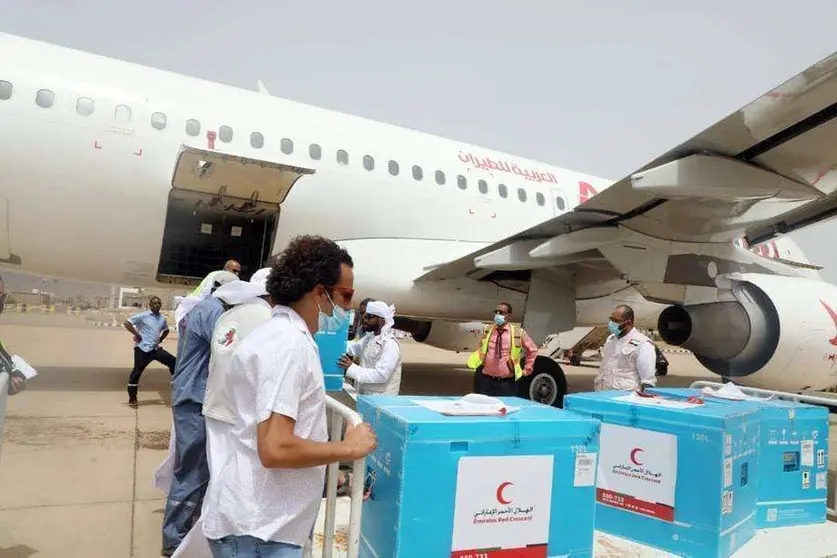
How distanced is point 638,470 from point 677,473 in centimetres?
22

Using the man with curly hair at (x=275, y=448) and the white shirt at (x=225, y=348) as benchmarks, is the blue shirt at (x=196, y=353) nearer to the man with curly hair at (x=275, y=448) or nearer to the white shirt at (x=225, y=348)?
the white shirt at (x=225, y=348)

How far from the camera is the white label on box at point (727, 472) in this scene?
3.11 m

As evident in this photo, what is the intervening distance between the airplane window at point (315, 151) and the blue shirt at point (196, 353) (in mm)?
4825

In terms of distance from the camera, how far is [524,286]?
8.43 meters

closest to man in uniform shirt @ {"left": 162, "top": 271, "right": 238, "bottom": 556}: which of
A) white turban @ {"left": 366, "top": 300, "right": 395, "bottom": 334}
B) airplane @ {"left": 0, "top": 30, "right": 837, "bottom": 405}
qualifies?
white turban @ {"left": 366, "top": 300, "right": 395, "bottom": 334}

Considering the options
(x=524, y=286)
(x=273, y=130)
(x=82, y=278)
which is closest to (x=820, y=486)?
(x=524, y=286)

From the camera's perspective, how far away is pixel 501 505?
2324mm

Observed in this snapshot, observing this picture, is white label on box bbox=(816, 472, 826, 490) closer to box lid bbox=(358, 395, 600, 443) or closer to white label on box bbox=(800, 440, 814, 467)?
white label on box bbox=(800, 440, 814, 467)

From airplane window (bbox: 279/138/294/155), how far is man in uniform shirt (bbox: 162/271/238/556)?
4657 millimetres

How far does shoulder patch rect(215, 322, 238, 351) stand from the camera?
2.45 metres

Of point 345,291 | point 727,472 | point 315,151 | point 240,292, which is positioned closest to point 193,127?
point 315,151

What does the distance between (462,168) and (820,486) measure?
20.9 feet

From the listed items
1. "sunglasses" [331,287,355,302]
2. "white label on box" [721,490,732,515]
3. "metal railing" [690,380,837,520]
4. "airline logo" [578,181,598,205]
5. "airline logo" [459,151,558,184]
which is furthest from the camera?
"airline logo" [578,181,598,205]

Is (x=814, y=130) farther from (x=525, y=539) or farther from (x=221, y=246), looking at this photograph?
(x=221, y=246)
